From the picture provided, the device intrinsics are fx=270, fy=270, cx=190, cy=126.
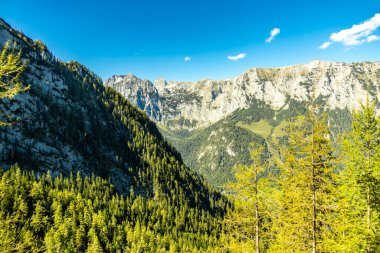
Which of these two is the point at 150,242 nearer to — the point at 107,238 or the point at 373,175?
the point at 107,238

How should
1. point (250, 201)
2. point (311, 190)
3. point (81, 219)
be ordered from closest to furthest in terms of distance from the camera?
point (311, 190) → point (250, 201) → point (81, 219)

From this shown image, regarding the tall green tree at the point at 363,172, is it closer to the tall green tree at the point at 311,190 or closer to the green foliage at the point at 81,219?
the tall green tree at the point at 311,190


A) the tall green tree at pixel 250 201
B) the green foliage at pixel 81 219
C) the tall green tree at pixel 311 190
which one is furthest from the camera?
the green foliage at pixel 81 219

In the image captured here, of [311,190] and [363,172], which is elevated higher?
[363,172]

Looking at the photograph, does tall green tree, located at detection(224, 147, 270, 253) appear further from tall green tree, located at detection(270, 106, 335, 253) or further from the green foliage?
the green foliage

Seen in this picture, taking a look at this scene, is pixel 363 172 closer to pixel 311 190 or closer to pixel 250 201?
pixel 311 190

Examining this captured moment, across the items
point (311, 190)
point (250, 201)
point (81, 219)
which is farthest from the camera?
point (81, 219)

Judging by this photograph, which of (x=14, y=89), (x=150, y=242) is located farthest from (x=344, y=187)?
(x=150, y=242)

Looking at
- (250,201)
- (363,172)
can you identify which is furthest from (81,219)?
(363,172)

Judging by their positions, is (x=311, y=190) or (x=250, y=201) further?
(x=250, y=201)

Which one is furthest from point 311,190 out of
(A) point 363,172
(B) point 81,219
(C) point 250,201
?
(B) point 81,219

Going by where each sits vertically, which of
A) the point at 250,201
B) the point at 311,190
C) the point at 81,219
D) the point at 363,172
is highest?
the point at 363,172

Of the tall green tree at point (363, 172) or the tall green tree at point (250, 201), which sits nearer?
the tall green tree at point (363, 172)

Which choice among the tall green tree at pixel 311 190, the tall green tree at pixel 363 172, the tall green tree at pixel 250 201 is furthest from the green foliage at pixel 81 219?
the tall green tree at pixel 363 172
